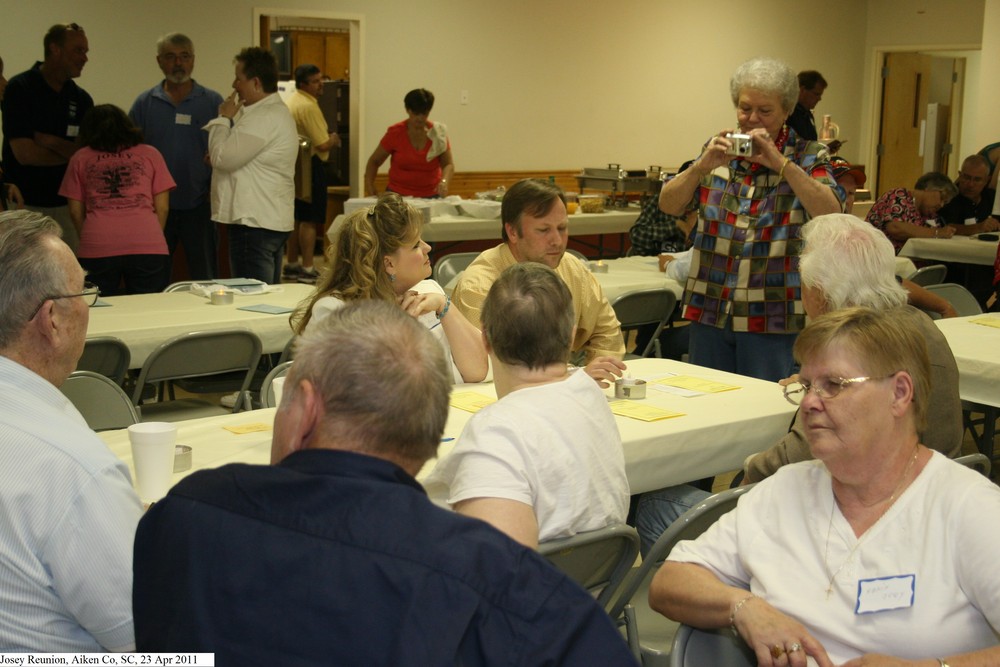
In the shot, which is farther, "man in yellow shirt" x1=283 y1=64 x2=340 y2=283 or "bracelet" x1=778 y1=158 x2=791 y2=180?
"man in yellow shirt" x1=283 y1=64 x2=340 y2=283

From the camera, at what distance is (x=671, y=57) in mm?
12719

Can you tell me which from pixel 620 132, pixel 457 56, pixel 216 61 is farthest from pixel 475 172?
pixel 216 61

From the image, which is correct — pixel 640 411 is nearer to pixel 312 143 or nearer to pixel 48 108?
pixel 48 108

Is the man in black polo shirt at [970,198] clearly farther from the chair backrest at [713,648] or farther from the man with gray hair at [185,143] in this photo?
the chair backrest at [713,648]

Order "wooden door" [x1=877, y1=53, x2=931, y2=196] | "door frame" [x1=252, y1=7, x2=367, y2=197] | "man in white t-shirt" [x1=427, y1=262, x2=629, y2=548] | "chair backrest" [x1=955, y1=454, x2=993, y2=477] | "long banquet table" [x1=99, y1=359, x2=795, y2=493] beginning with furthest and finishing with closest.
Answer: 1. "wooden door" [x1=877, y1=53, x2=931, y2=196]
2. "door frame" [x1=252, y1=7, x2=367, y2=197]
3. "long banquet table" [x1=99, y1=359, x2=795, y2=493]
4. "chair backrest" [x1=955, y1=454, x2=993, y2=477]
5. "man in white t-shirt" [x1=427, y1=262, x2=629, y2=548]

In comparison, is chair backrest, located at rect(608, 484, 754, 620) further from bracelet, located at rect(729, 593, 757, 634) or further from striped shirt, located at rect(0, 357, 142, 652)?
striped shirt, located at rect(0, 357, 142, 652)

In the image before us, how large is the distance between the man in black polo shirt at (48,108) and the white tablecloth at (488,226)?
5.90 feet

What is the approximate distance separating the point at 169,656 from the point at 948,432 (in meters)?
1.81

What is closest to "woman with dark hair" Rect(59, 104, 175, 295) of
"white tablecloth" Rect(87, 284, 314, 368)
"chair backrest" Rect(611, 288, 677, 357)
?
"white tablecloth" Rect(87, 284, 314, 368)

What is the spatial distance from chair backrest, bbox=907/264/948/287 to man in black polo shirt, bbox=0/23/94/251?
507cm

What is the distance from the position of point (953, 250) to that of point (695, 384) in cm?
456

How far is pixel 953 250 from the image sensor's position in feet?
23.7

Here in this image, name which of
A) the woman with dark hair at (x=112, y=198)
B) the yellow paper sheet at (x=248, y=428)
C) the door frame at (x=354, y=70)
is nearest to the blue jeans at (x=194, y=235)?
the woman with dark hair at (x=112, y=198)

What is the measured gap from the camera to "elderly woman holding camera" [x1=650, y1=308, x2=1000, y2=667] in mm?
1762
